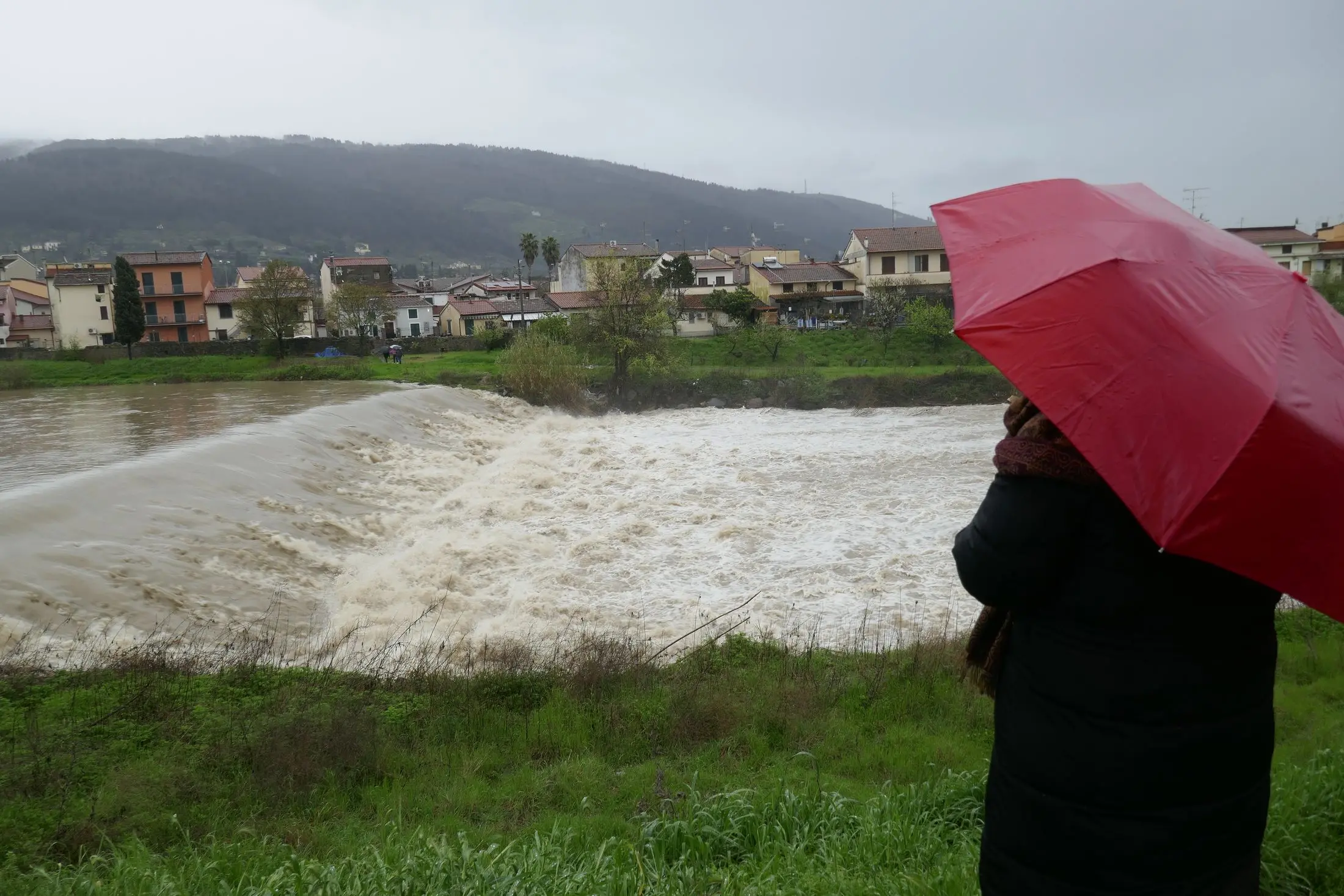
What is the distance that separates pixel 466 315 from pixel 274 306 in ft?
68.4

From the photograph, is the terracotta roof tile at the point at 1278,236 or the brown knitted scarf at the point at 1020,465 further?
the terracotta roof tile at the point at 1278,236

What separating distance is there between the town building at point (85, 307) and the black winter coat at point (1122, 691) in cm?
7168

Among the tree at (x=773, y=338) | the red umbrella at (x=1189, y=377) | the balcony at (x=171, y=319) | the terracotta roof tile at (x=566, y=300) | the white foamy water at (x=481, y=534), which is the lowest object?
the white foamy water at (x=481, y=534)

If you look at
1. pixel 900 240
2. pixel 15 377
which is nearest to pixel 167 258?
pixel 15 377

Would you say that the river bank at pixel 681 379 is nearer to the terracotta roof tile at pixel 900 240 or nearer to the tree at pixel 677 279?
the tree at pixel 677 279

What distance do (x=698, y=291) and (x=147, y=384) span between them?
35503 mm

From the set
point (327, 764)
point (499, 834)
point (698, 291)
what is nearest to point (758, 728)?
point (499, 834)

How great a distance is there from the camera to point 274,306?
4688 centimetres

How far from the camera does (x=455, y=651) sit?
9516 millimetres

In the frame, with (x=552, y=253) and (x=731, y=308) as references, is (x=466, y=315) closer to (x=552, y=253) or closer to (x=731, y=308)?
(x=552, y=253)

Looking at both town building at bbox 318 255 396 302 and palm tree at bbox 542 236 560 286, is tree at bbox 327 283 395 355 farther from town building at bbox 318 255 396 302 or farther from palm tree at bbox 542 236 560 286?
town building at bbox 318 255 396 302

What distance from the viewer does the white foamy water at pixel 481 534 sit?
11.6 meters

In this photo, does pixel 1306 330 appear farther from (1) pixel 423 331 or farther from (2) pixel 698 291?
(1) pixel 423 331

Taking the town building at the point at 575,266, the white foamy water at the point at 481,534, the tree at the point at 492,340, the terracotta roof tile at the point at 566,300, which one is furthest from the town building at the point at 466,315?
the white foamy water at the point at 481,534
